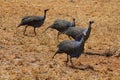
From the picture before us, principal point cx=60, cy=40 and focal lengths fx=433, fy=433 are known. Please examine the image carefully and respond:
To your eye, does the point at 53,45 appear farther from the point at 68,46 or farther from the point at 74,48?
the point at 74,48

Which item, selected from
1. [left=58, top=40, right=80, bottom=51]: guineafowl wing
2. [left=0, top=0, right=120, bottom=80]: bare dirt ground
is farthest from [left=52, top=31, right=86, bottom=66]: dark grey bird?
[left=0, top=0, right=120, bottom=80]: bare dirt ground

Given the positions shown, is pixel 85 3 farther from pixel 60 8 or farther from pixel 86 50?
pixel 86 50

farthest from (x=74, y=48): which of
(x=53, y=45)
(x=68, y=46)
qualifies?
(x=53, y=45)

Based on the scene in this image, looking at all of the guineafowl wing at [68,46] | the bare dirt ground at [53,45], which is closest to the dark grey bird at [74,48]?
the guineafowl wing at [68,46]

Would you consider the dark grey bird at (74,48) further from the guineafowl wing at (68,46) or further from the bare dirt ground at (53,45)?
the bare dirt ground at (53,45)

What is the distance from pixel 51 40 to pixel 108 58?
8.57ft

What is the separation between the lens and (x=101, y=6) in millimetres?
23984

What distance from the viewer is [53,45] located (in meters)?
14.6

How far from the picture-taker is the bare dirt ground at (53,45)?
1139 cm

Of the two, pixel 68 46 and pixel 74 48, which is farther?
pixel 68 46

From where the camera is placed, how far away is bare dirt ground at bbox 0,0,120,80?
1139 cm

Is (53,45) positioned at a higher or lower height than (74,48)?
lower

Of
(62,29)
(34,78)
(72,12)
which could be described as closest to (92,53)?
(62,29)

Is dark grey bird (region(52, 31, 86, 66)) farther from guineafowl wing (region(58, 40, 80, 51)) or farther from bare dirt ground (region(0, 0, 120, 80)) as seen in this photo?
bare dirt ground (region(0, 0, 120, 80))
